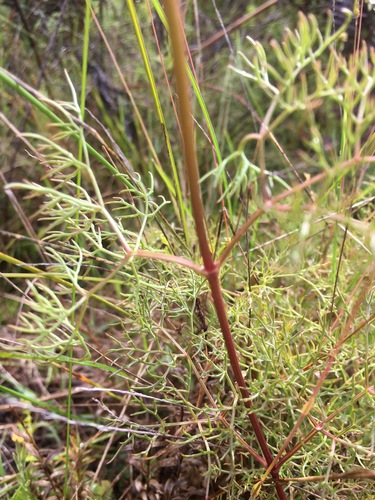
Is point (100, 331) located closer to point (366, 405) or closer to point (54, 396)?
point (54, 396)

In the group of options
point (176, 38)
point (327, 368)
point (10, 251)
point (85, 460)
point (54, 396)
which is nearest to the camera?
point (176, 38)

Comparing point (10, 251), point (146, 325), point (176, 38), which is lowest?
point (10, 251)

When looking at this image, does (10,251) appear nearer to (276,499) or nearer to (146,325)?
(146,325)

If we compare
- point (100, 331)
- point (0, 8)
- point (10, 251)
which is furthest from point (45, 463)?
point (0, 8)

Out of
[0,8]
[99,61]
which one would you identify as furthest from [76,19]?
[0,8]

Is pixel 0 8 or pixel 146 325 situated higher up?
pixel 0 8

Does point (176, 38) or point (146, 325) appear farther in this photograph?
point (146, 325)

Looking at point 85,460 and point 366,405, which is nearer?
point 366,405

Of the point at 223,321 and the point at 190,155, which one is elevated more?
the point at 190,155

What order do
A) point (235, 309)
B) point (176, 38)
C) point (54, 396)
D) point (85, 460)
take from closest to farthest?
point (176, 38)
point (235, 309)
point (85, 460)
point (54, 396)
